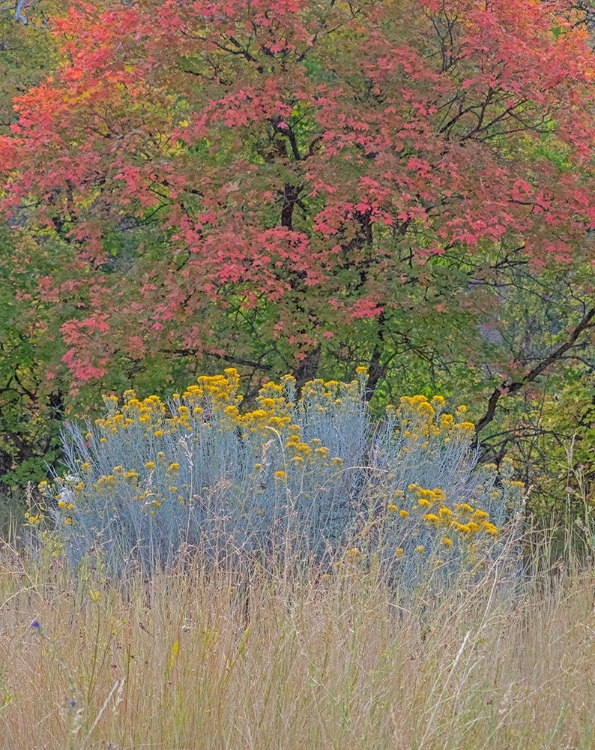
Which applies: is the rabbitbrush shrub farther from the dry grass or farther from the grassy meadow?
the dry grass

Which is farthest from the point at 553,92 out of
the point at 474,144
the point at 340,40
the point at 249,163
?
the point at 249,163

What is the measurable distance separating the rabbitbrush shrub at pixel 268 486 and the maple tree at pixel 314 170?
1.40 metres

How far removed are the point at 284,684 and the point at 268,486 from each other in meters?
2.25

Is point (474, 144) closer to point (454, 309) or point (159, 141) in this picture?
point (454, 309)

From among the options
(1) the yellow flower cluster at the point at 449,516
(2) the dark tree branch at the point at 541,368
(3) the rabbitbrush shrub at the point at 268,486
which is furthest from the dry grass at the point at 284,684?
(2) the dark tree branch at the point at 541,368

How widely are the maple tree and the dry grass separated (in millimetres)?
3846

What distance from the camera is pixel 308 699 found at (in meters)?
3.05

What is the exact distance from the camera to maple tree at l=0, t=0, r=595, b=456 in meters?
7.36

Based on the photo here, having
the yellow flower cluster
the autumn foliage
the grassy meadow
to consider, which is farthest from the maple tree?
the grassy meadow

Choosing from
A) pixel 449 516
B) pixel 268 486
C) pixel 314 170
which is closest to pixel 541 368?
pixel 314 170

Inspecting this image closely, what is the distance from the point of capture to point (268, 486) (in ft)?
17.6

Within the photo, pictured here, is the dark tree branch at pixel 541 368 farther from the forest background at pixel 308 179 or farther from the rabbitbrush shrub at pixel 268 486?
the rabbitbrush shrub at pixel 268 486

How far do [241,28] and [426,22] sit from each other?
4.87 ft

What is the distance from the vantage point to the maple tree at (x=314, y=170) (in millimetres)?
7359
